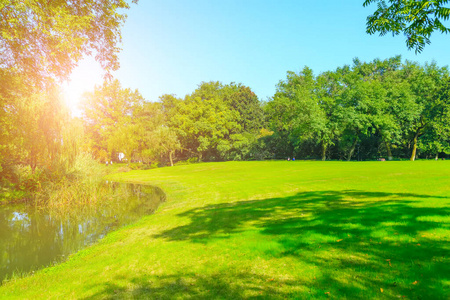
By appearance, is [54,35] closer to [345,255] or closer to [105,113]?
[345,255]

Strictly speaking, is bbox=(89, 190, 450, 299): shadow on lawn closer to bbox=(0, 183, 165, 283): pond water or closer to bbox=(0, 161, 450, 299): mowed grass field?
bbox=(0, 161, 450, 299): mowed grass field

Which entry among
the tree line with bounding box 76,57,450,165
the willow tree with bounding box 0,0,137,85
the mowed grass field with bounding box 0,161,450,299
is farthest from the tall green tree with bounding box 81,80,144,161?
the mowed grass field with bounding box 0,161,450,299

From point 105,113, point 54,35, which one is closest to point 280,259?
point 54,35

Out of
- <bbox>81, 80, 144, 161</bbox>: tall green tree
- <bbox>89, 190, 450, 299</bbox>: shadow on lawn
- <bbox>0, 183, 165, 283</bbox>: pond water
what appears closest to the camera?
<bbox>89, 190, 450, 299</bbox>: shadow on lawn

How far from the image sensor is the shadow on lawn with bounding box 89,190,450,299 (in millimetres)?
4179

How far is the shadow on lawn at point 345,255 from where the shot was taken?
4.18 m

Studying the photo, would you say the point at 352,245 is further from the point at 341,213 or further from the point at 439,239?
the point at 341,213

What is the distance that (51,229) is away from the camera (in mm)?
12422

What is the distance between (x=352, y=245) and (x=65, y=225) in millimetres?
13749

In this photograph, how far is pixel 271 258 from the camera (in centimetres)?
582

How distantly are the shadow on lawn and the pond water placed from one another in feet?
14.7

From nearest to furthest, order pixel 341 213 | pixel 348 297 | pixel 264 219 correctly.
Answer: pixel 348 297 < pixel 341 213 < pixel 264 219

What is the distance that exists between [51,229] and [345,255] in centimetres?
1370

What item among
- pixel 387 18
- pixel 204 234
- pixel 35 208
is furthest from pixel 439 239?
pixel 35 208
